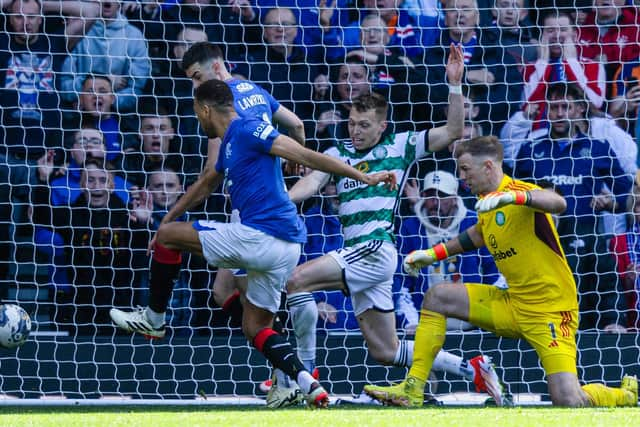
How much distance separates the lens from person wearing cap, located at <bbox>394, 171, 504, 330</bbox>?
8.62m

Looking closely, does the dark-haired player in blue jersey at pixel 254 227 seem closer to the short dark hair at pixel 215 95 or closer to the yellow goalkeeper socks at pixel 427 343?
the short dark hair at pixel 215 95

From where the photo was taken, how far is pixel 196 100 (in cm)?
629

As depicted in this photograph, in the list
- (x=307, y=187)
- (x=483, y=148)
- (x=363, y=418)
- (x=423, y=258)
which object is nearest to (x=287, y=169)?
(x=307, y=187)

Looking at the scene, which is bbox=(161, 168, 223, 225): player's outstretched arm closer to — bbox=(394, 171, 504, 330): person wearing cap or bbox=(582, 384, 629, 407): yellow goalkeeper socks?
bbox=(582, 384, 629, 407): yellow goalkeeper socks

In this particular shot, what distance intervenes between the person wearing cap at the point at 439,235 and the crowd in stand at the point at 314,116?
1cm

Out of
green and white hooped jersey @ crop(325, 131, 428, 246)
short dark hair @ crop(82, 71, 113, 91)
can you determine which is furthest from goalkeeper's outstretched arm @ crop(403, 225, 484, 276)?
short dark hair @ crop(82, 71, 113, 91)

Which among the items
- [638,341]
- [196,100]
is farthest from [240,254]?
[638,341]

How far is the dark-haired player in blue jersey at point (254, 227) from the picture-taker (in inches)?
240

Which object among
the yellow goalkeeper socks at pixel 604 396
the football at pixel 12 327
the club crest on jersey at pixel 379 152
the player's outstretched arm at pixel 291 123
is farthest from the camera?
the club crest on jersey at pixel 379 152

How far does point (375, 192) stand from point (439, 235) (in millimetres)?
1527

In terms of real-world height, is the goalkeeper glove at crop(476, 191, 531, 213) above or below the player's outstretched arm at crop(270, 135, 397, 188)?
below

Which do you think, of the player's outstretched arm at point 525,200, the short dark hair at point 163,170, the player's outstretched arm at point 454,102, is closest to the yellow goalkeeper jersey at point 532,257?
the player's outstretched arm at point 525,200

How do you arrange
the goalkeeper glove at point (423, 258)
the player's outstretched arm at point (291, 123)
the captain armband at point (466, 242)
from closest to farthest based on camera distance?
the goalkeeper glove at point (423, 258), the captain armband at point (466, 242), the player's outstretched arm at point (291, 123)

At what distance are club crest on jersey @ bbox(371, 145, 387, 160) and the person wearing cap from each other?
1480 millimetres
